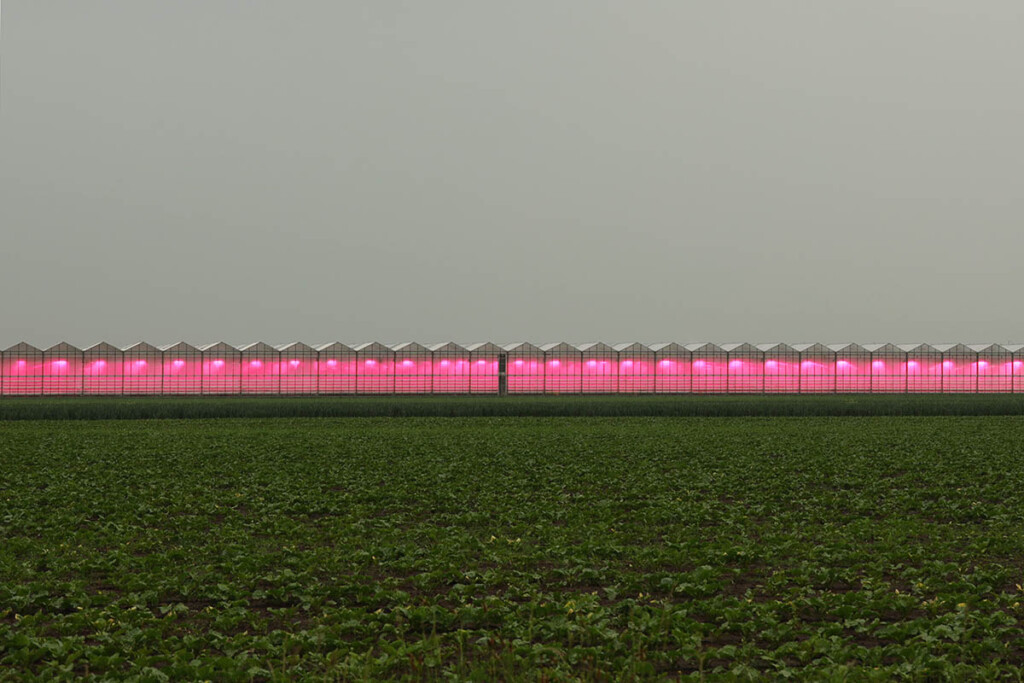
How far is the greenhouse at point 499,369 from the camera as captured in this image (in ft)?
257

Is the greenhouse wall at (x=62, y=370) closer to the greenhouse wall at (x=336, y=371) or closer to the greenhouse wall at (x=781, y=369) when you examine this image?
the greenhouse wall at (x=336, y=371)

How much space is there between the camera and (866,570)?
14547 mm

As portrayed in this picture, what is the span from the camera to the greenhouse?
7838cm

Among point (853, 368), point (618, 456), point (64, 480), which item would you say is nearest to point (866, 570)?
point (618, 456)

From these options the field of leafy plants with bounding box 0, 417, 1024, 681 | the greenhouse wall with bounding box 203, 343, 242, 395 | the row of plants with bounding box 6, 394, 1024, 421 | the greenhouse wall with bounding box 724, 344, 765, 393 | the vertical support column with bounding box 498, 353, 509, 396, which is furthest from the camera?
the greenhouse wall with bounding box 724, 344, 765, 393

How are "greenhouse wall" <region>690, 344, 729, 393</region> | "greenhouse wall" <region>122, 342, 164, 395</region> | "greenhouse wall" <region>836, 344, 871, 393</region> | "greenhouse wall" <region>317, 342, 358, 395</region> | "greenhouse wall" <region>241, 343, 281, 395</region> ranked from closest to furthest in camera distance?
"greenhouse wall" <region>122, 342, 164, 395</region>, "greenhouse wall" <region>241, 343, 281, 395</region>, "greenhouse wall" <region>317, 342, 358, 395</region>, "greenhouse wall" <region>690, 344, 729, 393</region>, "greenhouse wall" <region>836, 344, 871, 393</region>

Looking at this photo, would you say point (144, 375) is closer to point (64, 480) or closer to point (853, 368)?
point (64, 480)

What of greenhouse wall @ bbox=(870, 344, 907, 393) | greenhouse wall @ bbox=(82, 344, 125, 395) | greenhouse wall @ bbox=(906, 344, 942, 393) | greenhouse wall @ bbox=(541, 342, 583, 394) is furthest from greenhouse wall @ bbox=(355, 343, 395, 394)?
greenhouse wall @ bbox=(906, 344, 942, 393)

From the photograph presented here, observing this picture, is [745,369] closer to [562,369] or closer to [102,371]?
[562,369]

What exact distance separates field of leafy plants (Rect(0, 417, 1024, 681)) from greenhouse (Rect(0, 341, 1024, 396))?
1979 inches

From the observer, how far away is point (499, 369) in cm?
8394

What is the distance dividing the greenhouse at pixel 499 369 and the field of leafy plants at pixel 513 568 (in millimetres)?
50272

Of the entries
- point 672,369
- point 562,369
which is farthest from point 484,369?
point 672,369

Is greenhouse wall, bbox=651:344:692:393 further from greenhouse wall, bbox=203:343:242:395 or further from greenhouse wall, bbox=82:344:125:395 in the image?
greenhouse wall, bbox=82:344:125:395
